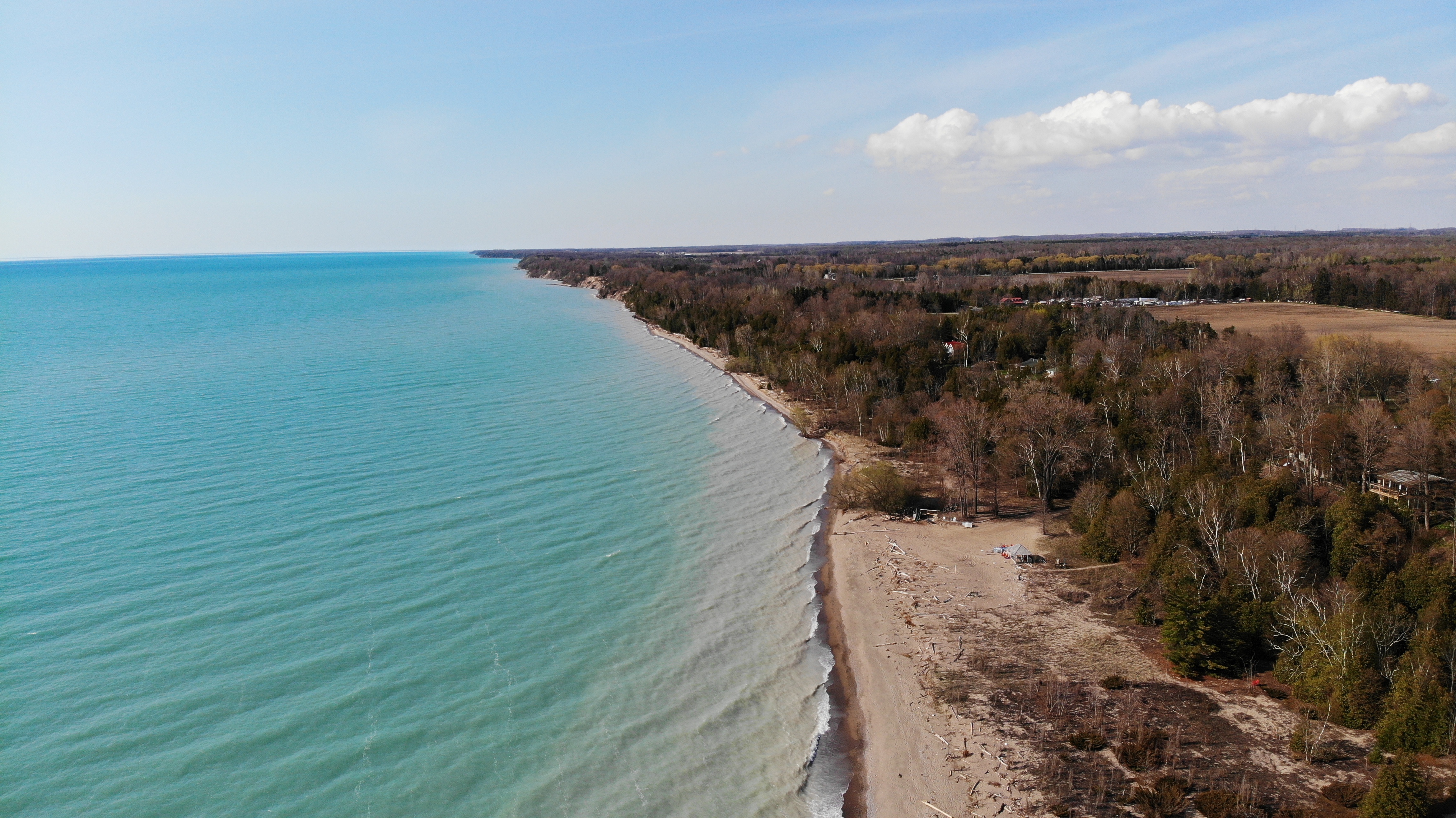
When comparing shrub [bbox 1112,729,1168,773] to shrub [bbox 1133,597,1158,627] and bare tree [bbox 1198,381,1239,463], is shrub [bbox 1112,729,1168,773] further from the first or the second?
bare tree [bbox 1198,381,1239,463]

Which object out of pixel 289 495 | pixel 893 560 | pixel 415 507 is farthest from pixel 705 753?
pixel 289 495

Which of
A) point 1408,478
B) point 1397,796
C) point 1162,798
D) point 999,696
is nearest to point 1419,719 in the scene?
point 1397,796

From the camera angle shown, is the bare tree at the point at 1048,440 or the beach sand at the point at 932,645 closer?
the beach sand at the point at 932,645

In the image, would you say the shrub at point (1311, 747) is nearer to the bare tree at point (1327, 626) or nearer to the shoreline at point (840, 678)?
the bare tree at point (1327, 626)

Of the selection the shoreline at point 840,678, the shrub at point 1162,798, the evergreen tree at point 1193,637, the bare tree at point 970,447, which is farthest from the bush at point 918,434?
the shrub at point 1162,798

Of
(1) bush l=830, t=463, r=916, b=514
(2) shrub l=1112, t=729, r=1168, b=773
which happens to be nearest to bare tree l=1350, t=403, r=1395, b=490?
(1) bush l=830, t=463, r=916, b=514

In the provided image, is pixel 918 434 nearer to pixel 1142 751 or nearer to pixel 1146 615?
pixel 1146 615
